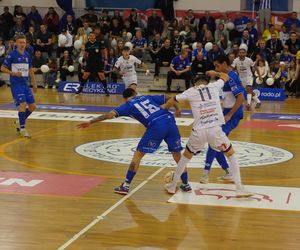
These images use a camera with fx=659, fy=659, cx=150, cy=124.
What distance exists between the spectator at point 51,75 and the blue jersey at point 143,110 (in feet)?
58.9

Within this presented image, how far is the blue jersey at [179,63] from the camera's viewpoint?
2569 centimetres

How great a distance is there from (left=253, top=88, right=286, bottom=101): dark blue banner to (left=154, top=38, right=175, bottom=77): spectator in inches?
168

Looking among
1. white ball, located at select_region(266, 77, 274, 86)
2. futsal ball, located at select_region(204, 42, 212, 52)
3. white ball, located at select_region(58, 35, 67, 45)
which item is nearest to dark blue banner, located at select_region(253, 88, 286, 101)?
white ball, located at select_region(266, 77, 274, 86)

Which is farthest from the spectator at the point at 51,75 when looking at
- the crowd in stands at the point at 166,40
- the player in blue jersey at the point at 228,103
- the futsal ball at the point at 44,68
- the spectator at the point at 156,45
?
the player in blue jersey at the point at 228,103

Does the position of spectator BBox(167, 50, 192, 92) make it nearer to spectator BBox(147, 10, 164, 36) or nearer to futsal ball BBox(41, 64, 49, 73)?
spectator BBox(147, 10, 164, 36)

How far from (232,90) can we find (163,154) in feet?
10.2

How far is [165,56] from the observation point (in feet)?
89.0

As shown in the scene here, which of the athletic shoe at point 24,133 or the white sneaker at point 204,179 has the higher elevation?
the white sneaker at point 204,179

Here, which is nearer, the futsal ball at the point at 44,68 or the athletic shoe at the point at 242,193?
the athletic shoe at the point at 242,193

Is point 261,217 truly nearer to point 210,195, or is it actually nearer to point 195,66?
point 210,195

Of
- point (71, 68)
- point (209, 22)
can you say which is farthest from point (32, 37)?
point (209, 22)

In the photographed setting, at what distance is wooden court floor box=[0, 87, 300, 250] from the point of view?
7562 millimetres

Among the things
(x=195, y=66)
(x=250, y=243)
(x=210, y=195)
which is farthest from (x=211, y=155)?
(x=195, y=66)

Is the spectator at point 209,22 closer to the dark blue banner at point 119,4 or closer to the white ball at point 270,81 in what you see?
the dark blue banner at point 119,4
